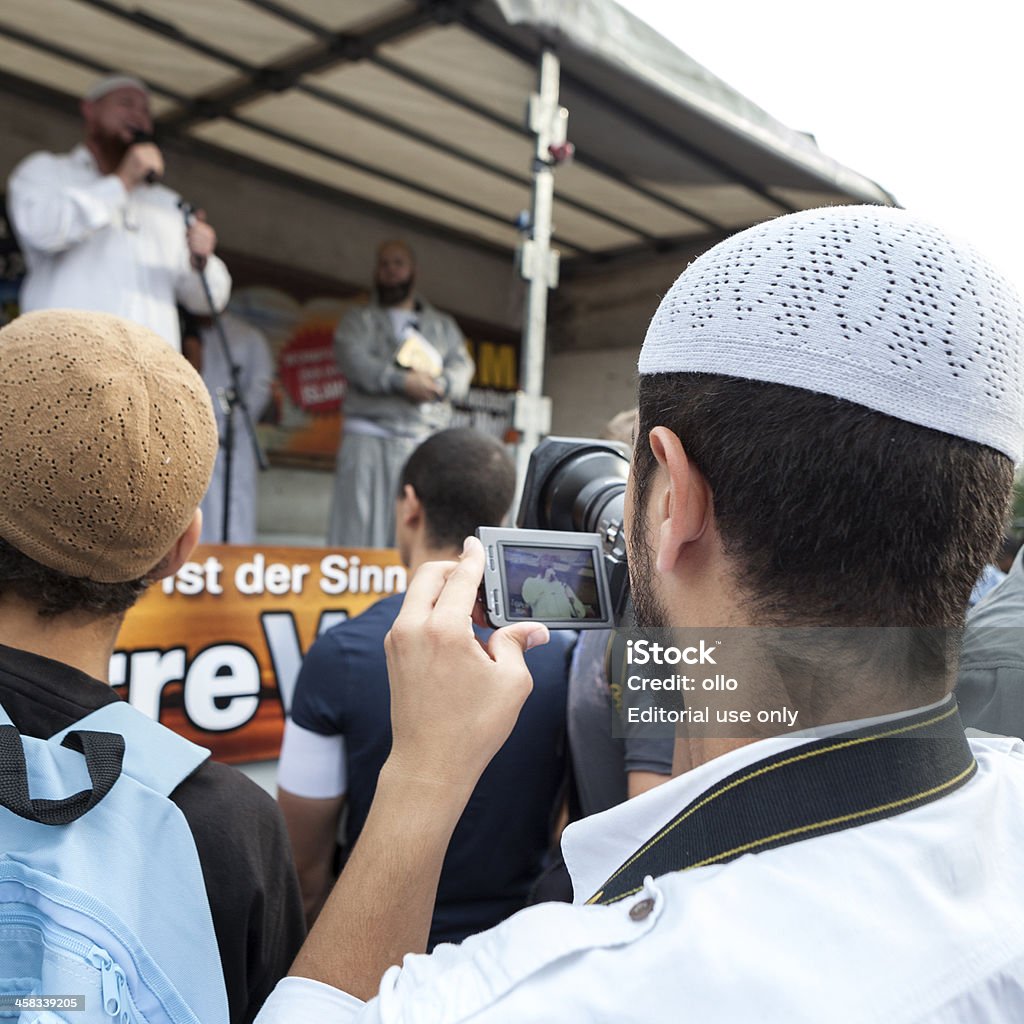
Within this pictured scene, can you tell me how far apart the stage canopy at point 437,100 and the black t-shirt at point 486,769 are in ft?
8.13

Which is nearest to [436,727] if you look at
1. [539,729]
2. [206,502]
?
[539,729]

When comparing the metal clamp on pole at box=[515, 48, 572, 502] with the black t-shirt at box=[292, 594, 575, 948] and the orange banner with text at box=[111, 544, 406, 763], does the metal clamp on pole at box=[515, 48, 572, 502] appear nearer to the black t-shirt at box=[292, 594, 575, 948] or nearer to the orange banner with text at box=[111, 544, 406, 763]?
the orange banner with text at box=[111, 544, 406, 763]

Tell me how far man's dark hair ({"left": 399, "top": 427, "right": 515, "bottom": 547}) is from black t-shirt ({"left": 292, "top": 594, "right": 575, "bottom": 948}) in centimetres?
31

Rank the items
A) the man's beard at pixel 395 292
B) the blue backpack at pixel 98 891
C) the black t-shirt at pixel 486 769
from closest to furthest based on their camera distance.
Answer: the blue backpack at pixel 98 891 → the black t-shirt at pixel 486 769 → the man's beard at pixel 395 292

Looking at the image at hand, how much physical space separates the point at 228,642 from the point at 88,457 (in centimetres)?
182

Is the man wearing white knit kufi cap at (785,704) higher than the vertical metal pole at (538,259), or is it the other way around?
the vertical metal pole at (538,259)

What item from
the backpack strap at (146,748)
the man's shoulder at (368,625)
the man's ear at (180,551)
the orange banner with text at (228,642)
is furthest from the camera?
the orange banner with text at (228,642)

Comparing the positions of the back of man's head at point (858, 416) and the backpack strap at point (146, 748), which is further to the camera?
the backpack strap at point (146, 748)

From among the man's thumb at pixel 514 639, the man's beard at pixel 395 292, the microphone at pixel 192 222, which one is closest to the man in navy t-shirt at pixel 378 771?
the man's thumb at pixel 514 639

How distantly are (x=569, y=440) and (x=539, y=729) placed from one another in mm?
609

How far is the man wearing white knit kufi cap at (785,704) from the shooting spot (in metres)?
0.50

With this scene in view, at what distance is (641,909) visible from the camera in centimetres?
52

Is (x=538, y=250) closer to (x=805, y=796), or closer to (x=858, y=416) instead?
(x=858, y=416)

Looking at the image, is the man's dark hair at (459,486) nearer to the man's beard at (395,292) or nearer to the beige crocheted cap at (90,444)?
the beige crocheted cap at (90,444)
